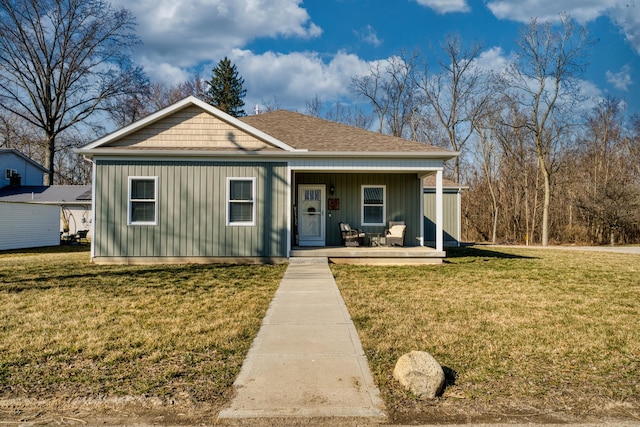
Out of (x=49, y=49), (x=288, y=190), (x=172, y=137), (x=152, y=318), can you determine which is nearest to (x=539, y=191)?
(x=288, y=190)

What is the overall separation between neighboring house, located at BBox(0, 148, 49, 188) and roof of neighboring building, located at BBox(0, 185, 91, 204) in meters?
0.72

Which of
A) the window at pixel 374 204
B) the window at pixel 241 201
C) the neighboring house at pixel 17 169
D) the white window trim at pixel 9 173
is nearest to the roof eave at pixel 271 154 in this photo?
the window at pixel 241 201

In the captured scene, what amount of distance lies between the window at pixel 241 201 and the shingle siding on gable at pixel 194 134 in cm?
99

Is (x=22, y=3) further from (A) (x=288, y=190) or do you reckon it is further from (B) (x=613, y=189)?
(B) (x=613, y=189)

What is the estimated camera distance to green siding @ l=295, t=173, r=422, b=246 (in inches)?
549

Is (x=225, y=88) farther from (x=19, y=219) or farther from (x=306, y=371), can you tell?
(x=306, y=371)

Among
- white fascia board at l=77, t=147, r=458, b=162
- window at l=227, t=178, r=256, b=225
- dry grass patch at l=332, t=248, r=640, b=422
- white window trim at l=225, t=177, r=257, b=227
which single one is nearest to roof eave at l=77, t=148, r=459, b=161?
white fascia board at l=77, t=147, r=458, b=162

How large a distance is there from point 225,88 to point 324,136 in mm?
27944

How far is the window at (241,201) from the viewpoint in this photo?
11656 mm

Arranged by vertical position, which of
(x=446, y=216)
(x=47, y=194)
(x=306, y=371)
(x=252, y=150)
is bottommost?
(x=306, y=371)

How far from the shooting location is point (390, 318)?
5.65m

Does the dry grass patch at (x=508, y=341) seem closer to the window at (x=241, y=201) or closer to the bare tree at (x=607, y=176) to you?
the window at (x=241, y=201)

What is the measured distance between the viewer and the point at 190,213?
11.6 meters

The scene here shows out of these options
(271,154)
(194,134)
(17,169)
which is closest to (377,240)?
(271,154)
